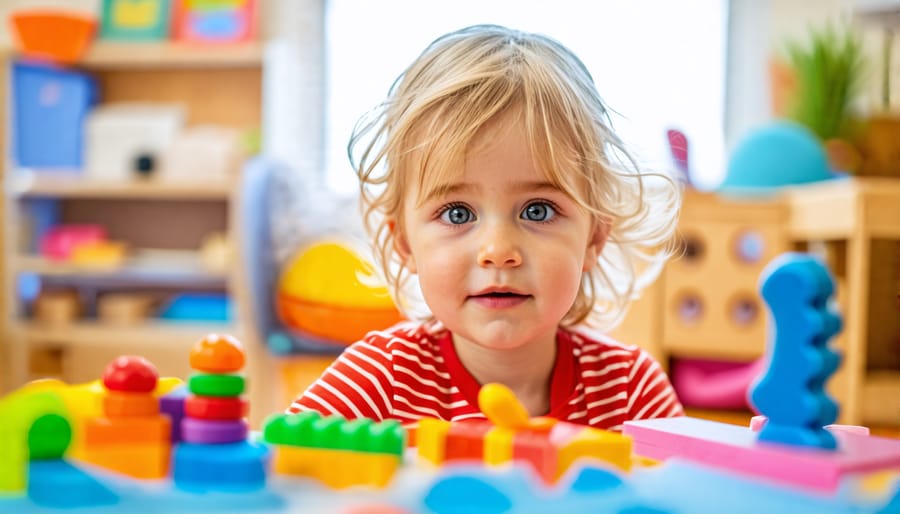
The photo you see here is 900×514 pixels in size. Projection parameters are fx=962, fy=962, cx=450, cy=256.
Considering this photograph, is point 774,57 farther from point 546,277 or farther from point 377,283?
point 546,277

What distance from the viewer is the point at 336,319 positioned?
7.13ft

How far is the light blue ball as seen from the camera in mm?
2396

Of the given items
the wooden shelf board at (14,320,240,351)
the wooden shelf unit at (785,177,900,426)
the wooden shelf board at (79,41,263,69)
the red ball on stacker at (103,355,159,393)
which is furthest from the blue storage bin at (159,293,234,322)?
the red ball on stacker at (103,355,159,393)

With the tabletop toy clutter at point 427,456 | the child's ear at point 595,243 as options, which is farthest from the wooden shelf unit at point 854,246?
the tabletop toy clutter at point 427,456

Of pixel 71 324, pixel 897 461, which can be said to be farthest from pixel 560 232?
pixel 71 324

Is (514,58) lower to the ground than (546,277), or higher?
higher

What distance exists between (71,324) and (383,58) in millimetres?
1375

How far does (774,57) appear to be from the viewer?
117 inches

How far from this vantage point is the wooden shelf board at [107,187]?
10.2 feet

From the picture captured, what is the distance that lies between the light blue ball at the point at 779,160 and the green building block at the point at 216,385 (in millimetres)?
2139

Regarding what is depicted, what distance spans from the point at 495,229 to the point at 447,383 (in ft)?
0.64

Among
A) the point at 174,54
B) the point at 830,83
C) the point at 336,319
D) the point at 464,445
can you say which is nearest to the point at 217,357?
the point at 464,445

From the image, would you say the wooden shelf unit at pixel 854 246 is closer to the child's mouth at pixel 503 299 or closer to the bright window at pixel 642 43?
the bright window at pixel 642 43

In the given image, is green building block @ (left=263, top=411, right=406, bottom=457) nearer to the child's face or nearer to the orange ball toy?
the orange ball toy
